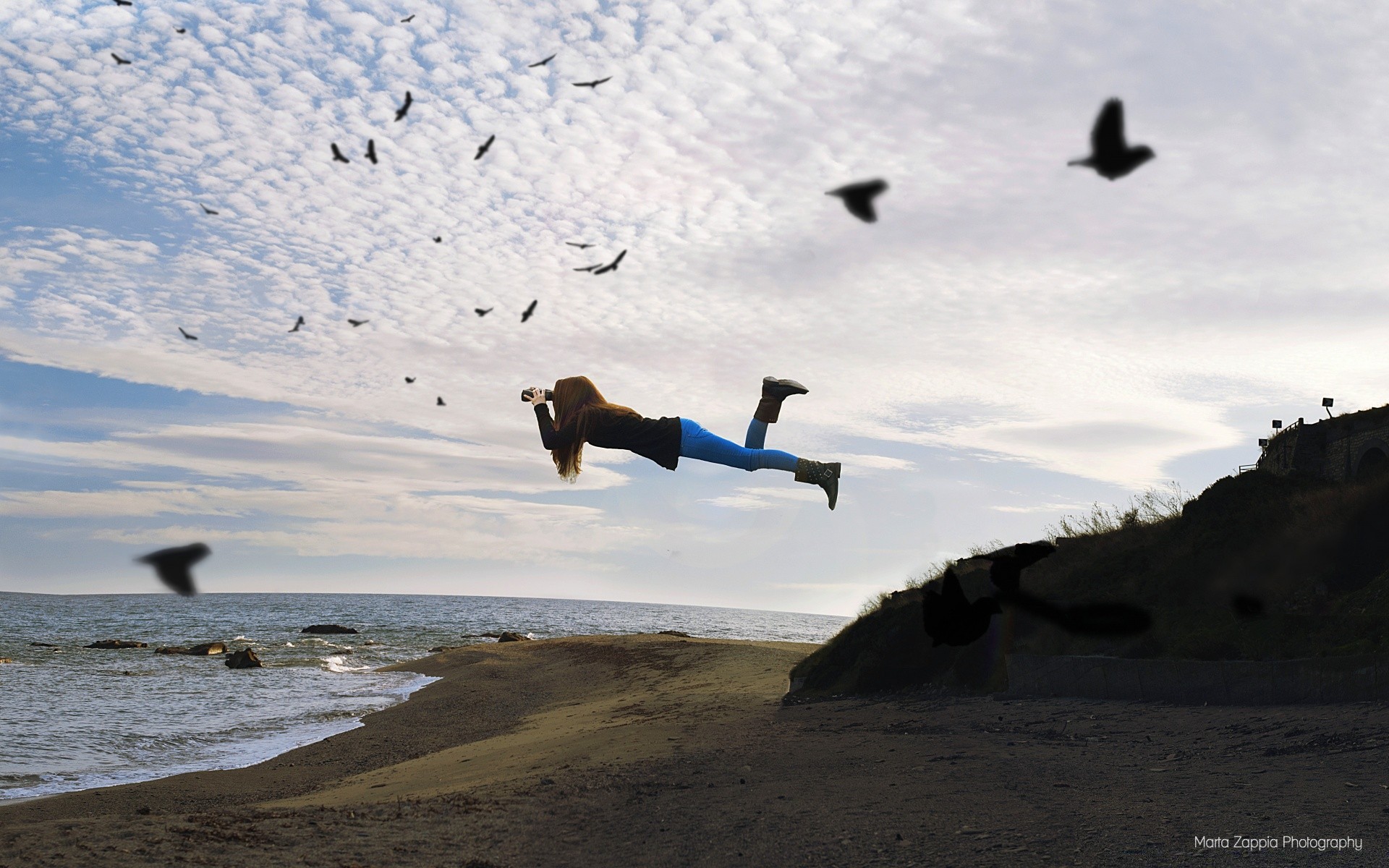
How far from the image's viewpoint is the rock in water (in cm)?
3397

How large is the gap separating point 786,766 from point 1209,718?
17.1ft

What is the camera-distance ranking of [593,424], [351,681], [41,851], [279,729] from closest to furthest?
[593,424] < [41,851] < [279,729] < [351,681]

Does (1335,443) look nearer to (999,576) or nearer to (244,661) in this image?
(999,576)

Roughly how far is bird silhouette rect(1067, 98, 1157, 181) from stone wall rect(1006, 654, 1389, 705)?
9462mm

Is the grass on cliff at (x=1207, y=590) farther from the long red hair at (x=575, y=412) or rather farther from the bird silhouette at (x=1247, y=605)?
the long red hair at (x=575, y=412)

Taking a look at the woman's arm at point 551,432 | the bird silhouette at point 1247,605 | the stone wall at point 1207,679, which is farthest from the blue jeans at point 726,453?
the bird silhouette at point 1247,605

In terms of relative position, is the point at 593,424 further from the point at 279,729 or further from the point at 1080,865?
the point at 279,729

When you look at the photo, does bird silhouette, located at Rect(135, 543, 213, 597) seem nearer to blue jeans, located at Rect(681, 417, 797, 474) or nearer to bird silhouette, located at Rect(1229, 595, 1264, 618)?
blue jeans, located at Rect(681, 417, 797, 474)

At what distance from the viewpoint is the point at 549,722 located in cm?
1831

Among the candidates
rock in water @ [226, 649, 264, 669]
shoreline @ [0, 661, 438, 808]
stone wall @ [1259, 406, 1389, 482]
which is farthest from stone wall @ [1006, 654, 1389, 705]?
rock in water @ [226, 649, 264, 669]

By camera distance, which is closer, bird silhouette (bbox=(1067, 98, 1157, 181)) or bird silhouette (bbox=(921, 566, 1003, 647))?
bird silhouette (bbox=(1067, 98, 1157, 181))

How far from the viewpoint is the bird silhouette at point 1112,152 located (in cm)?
438

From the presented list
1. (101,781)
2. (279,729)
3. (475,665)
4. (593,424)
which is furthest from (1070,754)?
(475,665)

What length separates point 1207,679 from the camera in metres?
12.0
